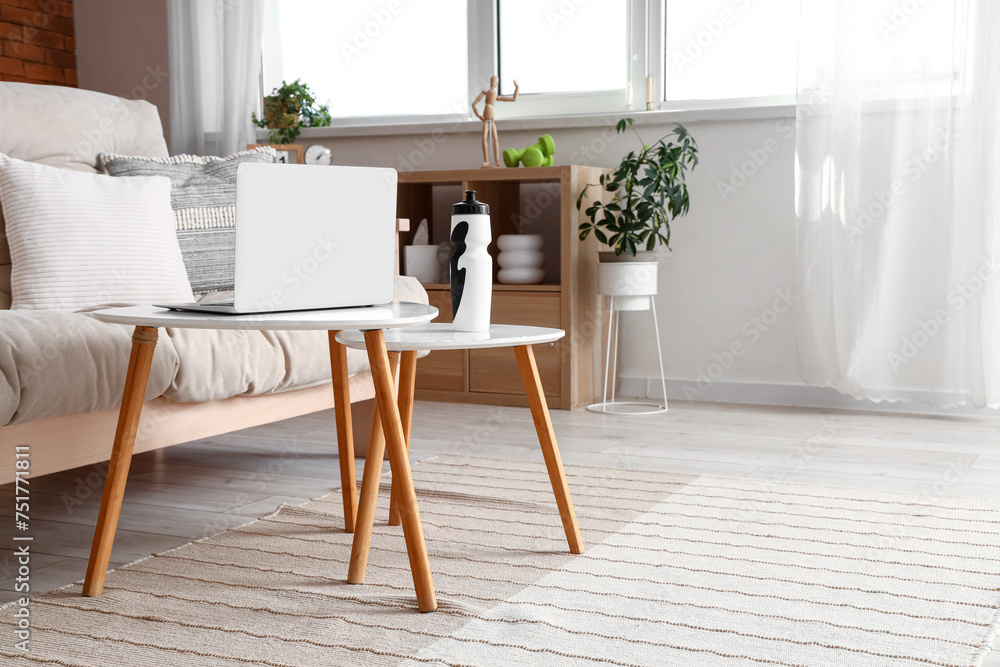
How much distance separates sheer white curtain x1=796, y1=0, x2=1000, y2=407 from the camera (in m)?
2.86

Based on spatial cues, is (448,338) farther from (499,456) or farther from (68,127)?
(68,127)

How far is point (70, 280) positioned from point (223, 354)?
16.2 inches

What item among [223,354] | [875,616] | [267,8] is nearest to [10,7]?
[267,8]

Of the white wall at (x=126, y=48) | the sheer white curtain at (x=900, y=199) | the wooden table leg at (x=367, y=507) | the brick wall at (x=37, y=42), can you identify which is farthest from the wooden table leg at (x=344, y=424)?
the brick wall at (x=37, y=42)

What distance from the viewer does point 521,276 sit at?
10.9 ft

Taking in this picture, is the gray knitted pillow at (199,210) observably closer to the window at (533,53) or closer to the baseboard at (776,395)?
the window at (533,53)

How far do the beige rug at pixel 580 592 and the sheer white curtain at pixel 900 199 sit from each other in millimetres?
1083

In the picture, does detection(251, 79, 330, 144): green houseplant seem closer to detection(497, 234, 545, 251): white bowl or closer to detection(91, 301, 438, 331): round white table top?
detection(497, 234, 545, 251): white bowl

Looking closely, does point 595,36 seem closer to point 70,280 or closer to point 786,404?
point 786,404

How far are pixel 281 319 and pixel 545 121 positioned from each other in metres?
2.47

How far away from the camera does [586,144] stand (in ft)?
11.7

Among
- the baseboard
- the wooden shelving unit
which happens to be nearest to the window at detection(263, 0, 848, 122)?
the wooden shelving unit

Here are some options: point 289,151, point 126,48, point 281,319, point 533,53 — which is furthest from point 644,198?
point 126,48

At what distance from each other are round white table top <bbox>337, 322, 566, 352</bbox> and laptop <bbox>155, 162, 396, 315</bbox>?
83 mm
